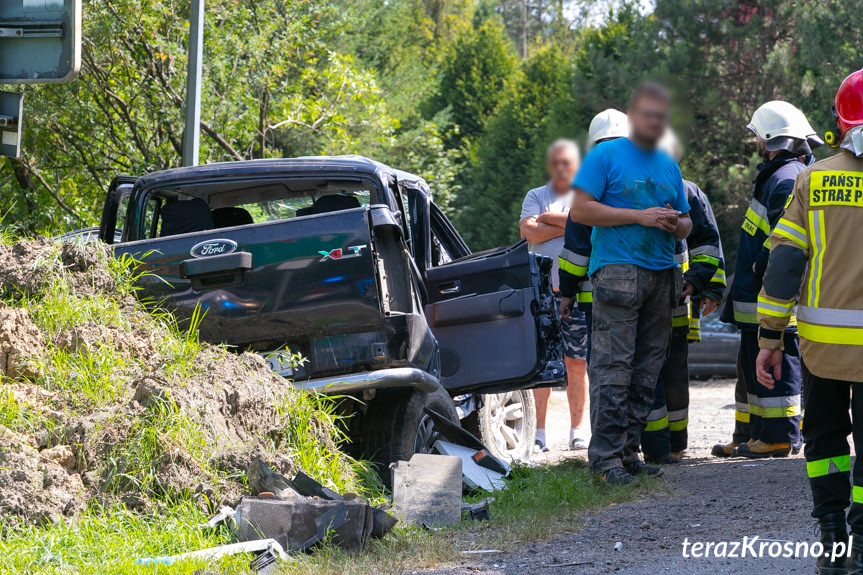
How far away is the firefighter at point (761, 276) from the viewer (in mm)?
6230

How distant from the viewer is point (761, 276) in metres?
6.22

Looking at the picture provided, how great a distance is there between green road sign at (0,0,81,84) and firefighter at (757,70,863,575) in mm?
2990

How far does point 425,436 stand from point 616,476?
1.04m

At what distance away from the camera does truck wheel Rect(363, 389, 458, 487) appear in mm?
5059

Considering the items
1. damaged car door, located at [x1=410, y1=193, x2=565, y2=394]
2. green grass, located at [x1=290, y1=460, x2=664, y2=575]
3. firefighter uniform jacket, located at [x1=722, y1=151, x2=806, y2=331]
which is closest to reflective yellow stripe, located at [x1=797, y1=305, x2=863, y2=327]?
green grass, located at [x1=290, y1=460, x2=664, y2=575]

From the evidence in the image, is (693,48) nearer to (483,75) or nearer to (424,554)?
(483,75)

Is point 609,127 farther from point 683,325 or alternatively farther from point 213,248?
point 213,248

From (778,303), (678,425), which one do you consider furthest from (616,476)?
(778,303)

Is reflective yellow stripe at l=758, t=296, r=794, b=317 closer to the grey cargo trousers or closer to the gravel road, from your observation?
the gravel road

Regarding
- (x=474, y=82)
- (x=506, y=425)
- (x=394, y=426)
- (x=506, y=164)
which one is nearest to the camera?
(x=394, y=426)

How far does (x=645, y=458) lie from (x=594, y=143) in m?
2.04

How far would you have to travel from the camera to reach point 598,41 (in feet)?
60.4

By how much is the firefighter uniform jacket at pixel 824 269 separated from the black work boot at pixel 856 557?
0.55m

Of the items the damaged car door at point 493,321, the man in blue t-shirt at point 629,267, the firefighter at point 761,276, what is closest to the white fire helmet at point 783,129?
the firefighter at point 761,276
